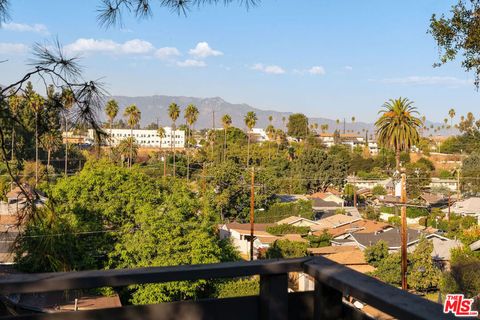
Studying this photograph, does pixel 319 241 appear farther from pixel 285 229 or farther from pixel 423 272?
pixel 423 272

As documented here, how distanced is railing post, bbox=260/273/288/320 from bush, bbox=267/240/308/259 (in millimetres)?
22265

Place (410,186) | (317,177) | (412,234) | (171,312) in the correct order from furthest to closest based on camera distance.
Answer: (317,177)
(410,186)
(412,234)
(171,312)

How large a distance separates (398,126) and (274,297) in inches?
1064

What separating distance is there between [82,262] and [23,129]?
54.4ft

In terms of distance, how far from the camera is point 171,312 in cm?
254

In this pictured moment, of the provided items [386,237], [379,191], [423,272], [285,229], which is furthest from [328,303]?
[379,191]

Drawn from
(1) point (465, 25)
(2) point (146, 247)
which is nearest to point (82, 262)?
(2) point (146, 247)

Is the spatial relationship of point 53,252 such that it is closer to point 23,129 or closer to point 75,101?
point 23,129

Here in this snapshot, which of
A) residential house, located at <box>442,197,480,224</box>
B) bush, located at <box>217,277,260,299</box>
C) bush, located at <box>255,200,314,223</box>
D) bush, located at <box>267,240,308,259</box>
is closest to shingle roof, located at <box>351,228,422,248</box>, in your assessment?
bush, located at <box>267,240,308,259</box>

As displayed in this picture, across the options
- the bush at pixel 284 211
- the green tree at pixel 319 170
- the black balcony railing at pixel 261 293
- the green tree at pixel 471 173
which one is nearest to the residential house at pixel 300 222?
the bush at pixel 284 211

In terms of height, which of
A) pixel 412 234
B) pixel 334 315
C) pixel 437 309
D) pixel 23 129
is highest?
pixel 23 129

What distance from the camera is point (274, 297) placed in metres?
2.71

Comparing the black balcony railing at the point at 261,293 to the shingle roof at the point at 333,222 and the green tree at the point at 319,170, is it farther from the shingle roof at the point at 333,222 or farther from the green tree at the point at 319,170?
the green tree at the point at 319,170

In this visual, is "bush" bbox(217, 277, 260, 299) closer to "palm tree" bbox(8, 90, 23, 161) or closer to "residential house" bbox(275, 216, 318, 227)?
"palm tree" bbox(8, 90, 23, 161)
